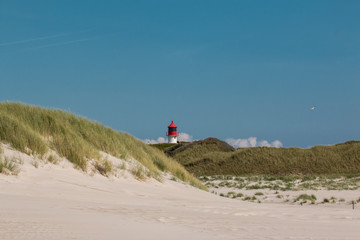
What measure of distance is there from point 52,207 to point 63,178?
3261 mm

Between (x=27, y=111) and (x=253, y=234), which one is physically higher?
(x=27, y=111)

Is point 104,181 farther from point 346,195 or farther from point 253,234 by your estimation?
point 346,195

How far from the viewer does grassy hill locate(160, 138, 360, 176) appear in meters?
32.9

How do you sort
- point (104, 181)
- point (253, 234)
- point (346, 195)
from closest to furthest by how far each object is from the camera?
point (253, 234)
point (104, 181)
point (346, 195)

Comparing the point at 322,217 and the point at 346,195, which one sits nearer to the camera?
the point at 322,217

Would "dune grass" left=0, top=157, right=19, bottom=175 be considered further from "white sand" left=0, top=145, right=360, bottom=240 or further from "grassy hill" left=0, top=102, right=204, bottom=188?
"grassy hill" left=0, top=102, right=204, bottom=188

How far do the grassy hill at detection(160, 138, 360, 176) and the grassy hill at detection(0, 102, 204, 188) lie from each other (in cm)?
1841

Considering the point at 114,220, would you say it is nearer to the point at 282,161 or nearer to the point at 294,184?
the point at 294,184

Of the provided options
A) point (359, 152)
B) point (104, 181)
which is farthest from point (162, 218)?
point (359, 152)

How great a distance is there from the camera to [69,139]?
11688 millimetres

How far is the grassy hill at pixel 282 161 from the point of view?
32.9 metres

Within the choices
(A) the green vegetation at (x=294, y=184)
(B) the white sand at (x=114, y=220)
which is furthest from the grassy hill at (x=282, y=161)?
(B) the white sand at (x=114, y=220)

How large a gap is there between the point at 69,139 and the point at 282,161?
25.8m

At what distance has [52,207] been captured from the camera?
576 cm
